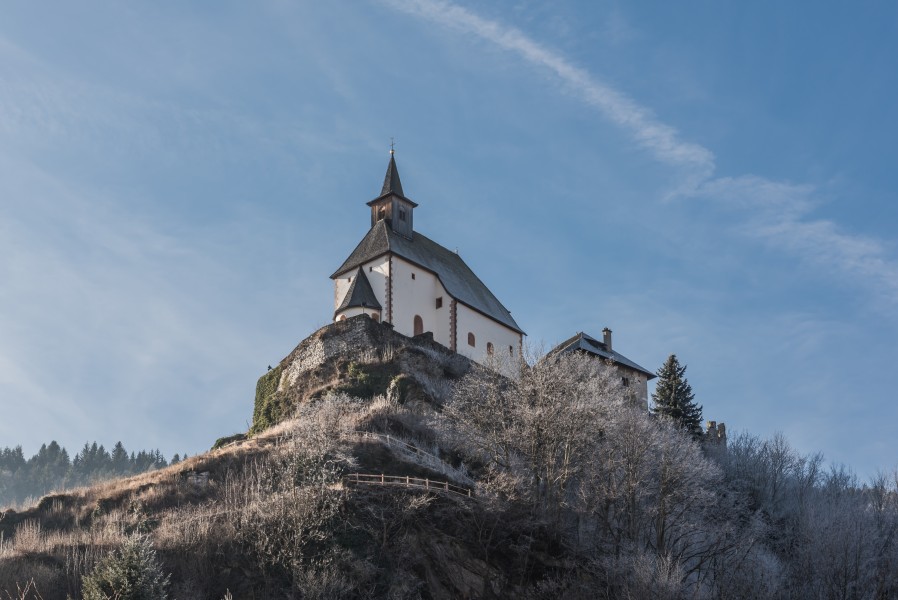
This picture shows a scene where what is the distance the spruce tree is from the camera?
61781 mm

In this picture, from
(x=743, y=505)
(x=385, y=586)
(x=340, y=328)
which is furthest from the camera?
(x=340, y=328)

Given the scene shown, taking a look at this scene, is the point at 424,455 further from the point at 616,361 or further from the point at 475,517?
the point at 616,361

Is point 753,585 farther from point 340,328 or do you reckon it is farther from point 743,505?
point 340,328

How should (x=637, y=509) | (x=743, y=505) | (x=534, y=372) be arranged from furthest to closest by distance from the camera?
(x=743, y=505) → (x=534, y=372) → (x=637, y=509)

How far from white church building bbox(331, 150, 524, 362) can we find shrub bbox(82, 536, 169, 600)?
95.8ft

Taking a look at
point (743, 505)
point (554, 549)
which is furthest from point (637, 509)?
point (743, 505)

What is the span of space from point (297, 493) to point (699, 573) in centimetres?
1761

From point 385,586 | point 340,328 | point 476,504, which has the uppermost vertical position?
point 340,328

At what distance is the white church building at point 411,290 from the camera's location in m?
60.2

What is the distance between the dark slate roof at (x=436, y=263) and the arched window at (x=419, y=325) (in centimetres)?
278

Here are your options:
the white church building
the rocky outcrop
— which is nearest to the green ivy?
the rocky outcrop

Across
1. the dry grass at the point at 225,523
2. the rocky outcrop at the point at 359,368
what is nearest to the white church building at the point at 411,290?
the rocky outcrop at the point at 359,368

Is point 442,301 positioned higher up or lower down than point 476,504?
higher up

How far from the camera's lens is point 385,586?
33094 millimetres
